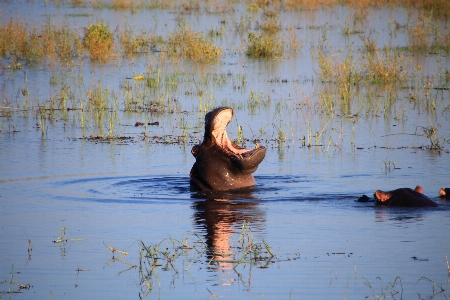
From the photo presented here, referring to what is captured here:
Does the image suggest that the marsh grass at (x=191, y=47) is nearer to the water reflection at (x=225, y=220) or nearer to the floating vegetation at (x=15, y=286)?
the water reflection at (x=225, y=220)

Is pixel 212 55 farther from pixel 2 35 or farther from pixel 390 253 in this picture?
pixel 390 253

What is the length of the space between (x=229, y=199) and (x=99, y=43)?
1145 cm

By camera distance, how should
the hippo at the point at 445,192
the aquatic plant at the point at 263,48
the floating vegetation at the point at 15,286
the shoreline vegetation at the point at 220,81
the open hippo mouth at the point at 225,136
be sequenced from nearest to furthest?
the floating vegetation at the point at 15,286 → the hippo at the point at 445,192 → the open hippo mouth at the point at 225,136 → the shoreline vegetation at the point at 220,81 → the aquatic plant at the point at 263,48

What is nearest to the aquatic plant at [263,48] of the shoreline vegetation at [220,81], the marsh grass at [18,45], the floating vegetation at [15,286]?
the shoreline vegetation at [220,81]

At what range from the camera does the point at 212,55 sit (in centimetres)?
2000

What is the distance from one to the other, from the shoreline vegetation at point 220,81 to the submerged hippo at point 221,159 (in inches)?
107

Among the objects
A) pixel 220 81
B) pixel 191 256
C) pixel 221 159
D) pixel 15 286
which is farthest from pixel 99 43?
pixel 15 286

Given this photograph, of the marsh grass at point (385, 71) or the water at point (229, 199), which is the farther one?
the marsh grass at point (385, 71)

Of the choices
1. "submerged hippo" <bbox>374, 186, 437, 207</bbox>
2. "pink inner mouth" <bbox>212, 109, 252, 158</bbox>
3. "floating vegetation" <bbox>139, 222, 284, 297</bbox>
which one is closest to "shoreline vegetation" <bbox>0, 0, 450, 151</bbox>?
"pink inner mouth" <bbox>212, 109, 252, 158</bbox>

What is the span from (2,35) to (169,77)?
5.47 m

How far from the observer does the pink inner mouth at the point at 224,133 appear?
9.02 m

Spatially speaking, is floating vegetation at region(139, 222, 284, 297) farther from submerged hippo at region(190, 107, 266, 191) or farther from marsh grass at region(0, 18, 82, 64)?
marsh grass at region(0, 18, 82, 64)

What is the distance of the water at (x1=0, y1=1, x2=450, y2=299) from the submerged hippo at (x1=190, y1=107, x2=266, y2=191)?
6.6 inches

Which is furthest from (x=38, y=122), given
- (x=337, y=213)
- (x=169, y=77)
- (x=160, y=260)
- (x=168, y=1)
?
(x=168, y=1)
